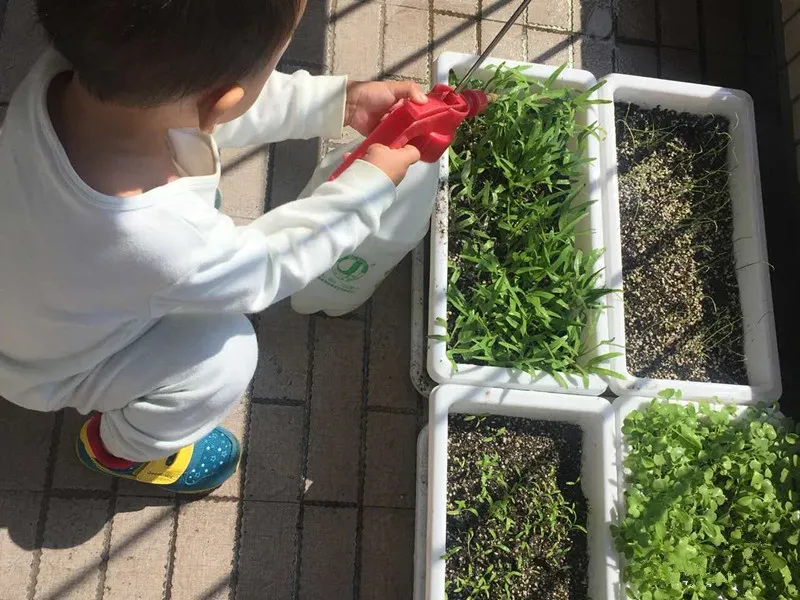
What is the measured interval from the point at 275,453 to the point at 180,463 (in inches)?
10.8

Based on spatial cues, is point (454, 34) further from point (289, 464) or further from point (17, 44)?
point (289, 464)

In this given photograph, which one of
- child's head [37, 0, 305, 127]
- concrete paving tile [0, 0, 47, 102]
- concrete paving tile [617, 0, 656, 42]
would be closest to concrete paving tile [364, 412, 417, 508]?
child's head [37, 0, 305, 127]

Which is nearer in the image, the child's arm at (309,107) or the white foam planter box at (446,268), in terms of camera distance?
the child's arm at (309,107)

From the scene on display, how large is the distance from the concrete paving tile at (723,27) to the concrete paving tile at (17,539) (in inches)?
99.9

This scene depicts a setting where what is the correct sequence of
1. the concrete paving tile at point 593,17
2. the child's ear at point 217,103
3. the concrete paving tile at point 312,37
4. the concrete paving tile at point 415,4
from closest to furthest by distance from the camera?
1. the child's ear at point 217,103
2. the concrete paving tile at point 312,37
3. the concrete paving tile at point 415,4
4. the concrete paving tile at point 593,17

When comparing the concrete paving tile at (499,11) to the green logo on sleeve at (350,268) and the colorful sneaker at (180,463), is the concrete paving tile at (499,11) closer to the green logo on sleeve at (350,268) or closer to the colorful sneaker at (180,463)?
the green logo on sleeve at (350,268)

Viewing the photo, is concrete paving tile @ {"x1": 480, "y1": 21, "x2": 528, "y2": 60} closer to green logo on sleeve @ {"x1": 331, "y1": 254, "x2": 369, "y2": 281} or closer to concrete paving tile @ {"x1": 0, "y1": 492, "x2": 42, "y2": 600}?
green logo on sleeve @ {"x1": 331, "y1": 254, "x2": 369, "y2": 281}

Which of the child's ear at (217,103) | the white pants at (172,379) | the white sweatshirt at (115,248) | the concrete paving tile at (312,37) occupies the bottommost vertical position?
the white pants at (172,379)

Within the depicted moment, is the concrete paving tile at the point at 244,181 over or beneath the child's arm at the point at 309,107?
over

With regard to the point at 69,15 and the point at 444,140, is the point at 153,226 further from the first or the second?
the point at 444,140

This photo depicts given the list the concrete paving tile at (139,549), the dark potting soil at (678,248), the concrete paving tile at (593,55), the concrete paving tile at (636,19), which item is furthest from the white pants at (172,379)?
the concrete paving tile at (636,19)

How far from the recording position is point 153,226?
1.06 m

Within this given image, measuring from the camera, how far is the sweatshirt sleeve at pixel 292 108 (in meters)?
1.56

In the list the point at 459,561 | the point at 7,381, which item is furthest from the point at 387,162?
the point at 459,561
